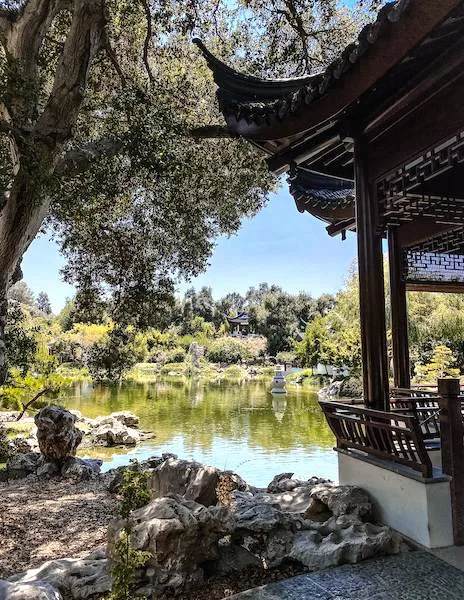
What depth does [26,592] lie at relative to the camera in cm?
207

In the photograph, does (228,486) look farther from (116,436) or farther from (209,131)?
(116,436)

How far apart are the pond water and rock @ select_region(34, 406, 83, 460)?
147 cm

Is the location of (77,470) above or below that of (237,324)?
below

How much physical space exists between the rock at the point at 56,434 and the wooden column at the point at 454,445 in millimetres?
5101

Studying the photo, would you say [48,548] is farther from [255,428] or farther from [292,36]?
[255,428]

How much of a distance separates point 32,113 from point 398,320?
12.9 feet

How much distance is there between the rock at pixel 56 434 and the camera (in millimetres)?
6301

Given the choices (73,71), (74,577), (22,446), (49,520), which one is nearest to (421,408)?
(74,577)

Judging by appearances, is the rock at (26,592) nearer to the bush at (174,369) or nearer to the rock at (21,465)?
the rock at (21,465)

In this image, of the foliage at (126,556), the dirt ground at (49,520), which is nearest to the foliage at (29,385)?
the dirt ground at (49,520)

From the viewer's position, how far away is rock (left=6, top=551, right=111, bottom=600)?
2.36 meters

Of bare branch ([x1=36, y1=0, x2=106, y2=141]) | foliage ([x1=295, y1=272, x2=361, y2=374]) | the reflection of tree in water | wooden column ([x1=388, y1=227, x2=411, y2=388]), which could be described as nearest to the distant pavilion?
the reflection of tree in water

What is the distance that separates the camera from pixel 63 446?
248 inches

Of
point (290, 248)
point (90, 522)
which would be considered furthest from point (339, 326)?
point (290, 248)
